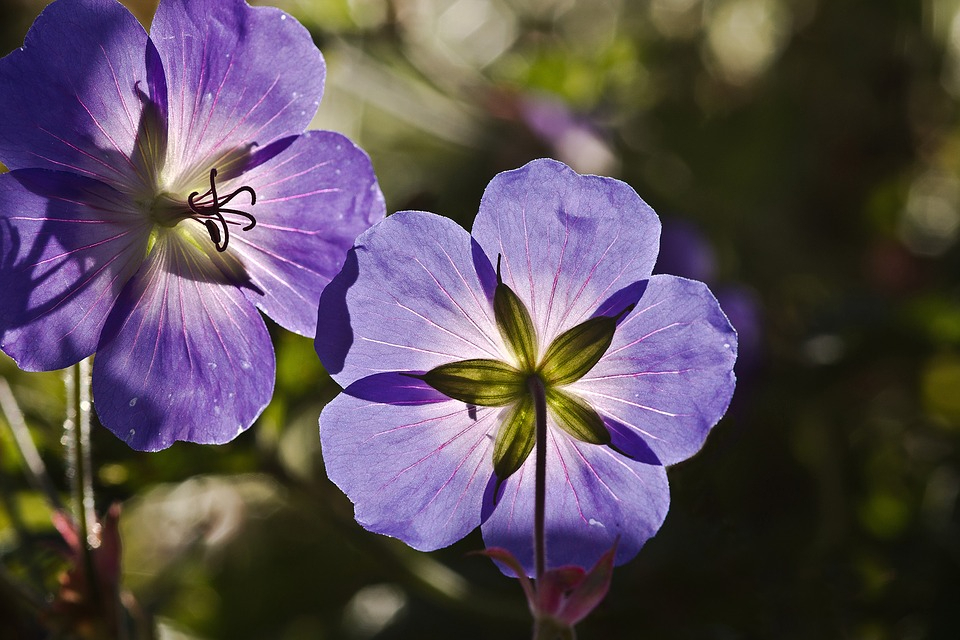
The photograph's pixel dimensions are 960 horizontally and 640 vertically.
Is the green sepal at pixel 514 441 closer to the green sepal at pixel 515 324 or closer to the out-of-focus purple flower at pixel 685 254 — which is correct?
the green sepal at pixel 515 324

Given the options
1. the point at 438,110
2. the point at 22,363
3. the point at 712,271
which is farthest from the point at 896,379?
the point at 22,363

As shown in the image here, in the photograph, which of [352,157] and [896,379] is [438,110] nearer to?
[896,379]

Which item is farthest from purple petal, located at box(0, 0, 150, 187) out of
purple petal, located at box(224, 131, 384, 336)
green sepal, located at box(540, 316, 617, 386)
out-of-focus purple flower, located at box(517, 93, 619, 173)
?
out-of-focus purple flower, located at box(517, 93, 619, 173)

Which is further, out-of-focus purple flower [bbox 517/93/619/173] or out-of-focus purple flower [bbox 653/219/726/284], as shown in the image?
out-of-focus purple flower [bbox 517/93/619/173]

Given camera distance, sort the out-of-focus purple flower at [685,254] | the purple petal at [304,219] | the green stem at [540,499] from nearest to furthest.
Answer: the green stem at [540,499] → the purple petal at [304,219] → the out-of-focus purple flower at [685,254]

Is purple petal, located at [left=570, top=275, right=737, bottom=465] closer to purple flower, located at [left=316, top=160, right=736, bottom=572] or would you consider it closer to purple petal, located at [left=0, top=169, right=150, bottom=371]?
purple flower, located at [left=316, top=160, right=736, bottom=572]

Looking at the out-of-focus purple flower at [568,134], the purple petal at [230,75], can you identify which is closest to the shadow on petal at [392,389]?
the purple petal at [230,75]

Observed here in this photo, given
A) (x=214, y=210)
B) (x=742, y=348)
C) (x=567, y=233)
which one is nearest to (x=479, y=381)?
(x=567, y=233)
